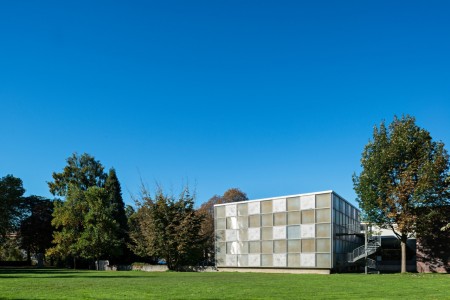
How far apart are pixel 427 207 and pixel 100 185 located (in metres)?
48.5

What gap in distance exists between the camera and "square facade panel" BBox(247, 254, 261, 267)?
169 ft

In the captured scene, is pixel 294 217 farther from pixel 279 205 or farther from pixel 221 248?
pixel 221 248

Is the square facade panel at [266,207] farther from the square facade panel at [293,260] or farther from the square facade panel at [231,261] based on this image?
the square facade panel at [231,261]

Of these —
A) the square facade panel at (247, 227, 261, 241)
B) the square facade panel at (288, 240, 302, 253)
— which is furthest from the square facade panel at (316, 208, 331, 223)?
the square facade panel at (247, 227, 261, 241)

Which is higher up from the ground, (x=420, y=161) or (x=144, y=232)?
(x=420, y=161)

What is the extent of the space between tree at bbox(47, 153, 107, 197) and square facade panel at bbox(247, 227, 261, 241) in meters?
29.5

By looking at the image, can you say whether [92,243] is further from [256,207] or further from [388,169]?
[388,169]

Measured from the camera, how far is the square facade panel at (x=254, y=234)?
171 feet

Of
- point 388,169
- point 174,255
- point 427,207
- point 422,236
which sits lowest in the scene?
point 174,255

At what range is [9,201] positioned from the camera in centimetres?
6109

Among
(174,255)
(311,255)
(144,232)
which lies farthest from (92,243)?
(311,255)

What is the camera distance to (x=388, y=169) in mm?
45312

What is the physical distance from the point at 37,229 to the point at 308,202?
45153mm

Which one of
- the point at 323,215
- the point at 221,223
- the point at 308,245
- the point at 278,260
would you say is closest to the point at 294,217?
the point at 308,245
